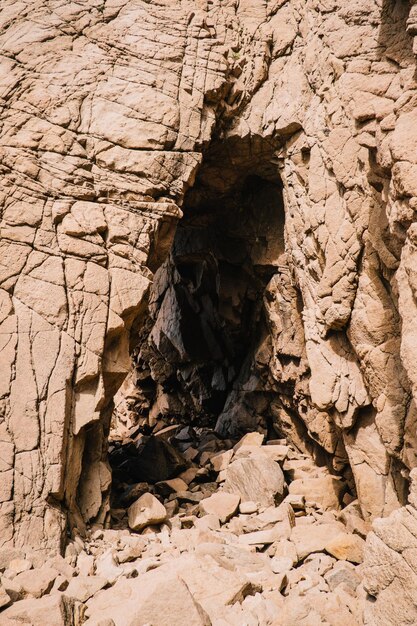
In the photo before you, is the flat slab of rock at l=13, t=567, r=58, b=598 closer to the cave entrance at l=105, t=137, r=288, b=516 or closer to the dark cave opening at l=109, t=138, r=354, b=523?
the dark cave opening at l=109, t=138, r=354, b=523

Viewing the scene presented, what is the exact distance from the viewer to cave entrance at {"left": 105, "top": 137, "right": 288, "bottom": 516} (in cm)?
1458

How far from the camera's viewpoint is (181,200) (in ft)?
37.6

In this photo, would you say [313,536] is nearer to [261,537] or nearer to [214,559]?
[261,537]

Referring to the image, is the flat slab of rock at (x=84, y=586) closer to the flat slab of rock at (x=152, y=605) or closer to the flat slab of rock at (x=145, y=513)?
the flat slab of rock at (x=152, y=605)

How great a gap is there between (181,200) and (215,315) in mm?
9561

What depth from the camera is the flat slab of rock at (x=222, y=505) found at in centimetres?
1033

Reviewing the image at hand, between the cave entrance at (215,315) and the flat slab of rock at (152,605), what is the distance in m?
6.05

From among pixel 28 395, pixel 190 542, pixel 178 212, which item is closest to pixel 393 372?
pixel 190 542

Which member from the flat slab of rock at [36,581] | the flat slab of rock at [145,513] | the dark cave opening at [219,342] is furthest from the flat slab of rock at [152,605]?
the dark cave opening at [219,342]

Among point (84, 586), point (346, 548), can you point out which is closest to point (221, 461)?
point (346, 548)

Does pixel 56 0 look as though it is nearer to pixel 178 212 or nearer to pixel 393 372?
pixel 178 212

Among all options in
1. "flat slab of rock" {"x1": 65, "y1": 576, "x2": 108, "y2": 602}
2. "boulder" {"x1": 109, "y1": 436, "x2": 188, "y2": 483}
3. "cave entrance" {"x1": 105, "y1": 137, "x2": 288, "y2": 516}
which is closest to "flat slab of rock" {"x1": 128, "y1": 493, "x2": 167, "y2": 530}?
"flat slab of rock" {"x1": 65, "y1": 576, "x2": 108, "y2": 602}

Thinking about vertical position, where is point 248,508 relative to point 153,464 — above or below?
below

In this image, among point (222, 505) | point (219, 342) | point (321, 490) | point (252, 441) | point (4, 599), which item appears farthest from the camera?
point (219, 342)
